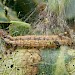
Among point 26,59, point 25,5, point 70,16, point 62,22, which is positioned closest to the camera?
point 26,59

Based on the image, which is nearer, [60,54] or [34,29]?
[60,54]

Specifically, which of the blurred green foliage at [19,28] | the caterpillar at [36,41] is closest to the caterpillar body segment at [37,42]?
the caterpillar at [36,41]

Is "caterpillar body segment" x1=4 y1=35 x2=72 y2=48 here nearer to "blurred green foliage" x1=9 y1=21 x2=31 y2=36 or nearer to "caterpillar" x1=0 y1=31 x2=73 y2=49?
"caterpillar" x1=0 y1=31 x2=73 y2=49

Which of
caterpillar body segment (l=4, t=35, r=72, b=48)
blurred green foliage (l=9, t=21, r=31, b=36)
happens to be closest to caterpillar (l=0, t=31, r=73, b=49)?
caterpillar body segment (l=4, t=35, r=72, b=48)

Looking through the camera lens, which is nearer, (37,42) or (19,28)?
(37,42)

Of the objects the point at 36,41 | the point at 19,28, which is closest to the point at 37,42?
the point at 36,41

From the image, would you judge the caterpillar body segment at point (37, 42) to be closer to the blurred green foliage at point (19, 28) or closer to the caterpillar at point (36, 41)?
the caterpillar at point (36, 41)

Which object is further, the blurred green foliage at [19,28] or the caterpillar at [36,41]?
the blurred green foliage at [19,28]

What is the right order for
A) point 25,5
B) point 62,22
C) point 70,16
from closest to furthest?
point 62,22 < point 70,16 < point 25,5

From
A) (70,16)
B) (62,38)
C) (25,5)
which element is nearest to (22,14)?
(25,5)

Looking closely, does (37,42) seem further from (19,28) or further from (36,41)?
(19,28)

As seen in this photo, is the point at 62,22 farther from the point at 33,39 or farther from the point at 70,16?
the point at 33,39
